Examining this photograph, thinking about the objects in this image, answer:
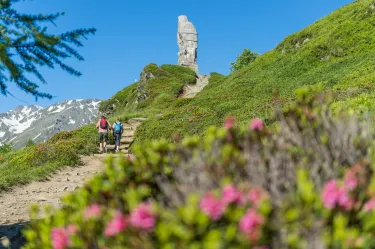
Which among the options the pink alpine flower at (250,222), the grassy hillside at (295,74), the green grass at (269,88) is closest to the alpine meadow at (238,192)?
the pink alpine flower at (250,222)

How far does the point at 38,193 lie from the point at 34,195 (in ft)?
1.05

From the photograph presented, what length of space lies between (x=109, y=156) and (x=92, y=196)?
1.45 feet

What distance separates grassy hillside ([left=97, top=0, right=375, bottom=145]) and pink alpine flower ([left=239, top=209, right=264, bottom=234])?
16151mm

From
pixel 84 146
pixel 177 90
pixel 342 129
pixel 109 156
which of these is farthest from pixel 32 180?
pixel 177 90

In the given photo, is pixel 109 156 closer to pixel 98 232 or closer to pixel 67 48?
pixel 98 232

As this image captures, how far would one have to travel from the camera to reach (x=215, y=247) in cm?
195

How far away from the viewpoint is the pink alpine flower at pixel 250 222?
1.97 m

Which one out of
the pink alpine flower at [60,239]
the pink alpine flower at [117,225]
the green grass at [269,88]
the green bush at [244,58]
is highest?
the green bush at [244,58]

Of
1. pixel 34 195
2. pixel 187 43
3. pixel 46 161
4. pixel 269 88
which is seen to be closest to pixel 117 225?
pixel 34 195

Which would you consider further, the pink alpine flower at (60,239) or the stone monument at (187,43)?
the stone monument at (187,43)

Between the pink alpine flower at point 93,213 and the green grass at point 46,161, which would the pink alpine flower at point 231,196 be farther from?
the green grass at point 46,161

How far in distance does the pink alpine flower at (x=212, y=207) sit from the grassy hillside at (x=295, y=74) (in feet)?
52.9

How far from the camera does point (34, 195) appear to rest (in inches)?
467

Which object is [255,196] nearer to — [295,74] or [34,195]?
[34,195]
